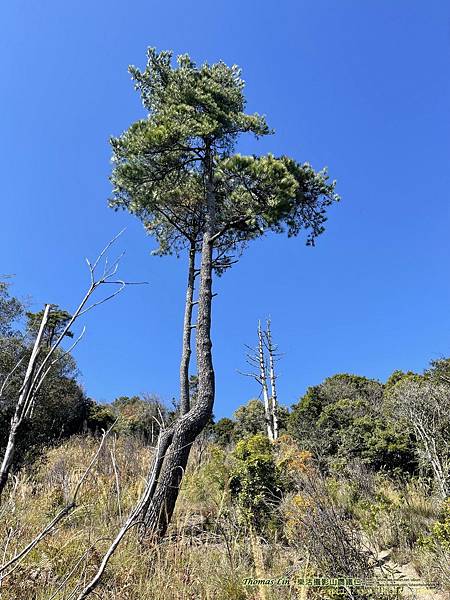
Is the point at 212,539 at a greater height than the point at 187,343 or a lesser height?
lesser

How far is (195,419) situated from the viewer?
541 centimetres

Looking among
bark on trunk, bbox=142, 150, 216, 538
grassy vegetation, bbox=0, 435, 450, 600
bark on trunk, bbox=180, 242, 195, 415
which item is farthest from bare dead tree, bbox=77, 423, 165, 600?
bark on trunk, bbox=180, 242, 195, 415

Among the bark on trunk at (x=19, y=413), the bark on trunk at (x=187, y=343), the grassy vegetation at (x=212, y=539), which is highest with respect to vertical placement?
the bark on trunk at (x=187, y=343)

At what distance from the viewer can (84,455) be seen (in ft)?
25.5

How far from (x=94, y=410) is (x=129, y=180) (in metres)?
13.1

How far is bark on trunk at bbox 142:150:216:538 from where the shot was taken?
178 inches

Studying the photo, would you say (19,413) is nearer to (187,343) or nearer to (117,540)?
(117,540)

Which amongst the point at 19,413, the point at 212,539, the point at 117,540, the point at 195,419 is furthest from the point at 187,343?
the point at 19,413

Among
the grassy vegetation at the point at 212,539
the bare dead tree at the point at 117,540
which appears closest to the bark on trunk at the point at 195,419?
the grassy vegetation at the point at 212,539

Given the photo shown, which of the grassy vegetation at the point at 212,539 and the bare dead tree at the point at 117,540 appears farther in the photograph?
the grassy vegetation at the point at 212,539

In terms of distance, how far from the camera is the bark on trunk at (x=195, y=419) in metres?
4.53

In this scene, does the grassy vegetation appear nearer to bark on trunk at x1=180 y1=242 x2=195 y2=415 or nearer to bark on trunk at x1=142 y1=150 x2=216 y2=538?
bark on trunk at x1=142 y1=150 x2=216 y2=538

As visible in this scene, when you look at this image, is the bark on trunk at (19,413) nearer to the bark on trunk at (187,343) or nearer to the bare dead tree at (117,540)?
the bare dead tree at (117,540)

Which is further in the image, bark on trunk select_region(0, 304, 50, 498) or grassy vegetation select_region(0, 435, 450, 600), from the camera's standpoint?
grassy vegetation select_region(0, 435, 450, 600)
